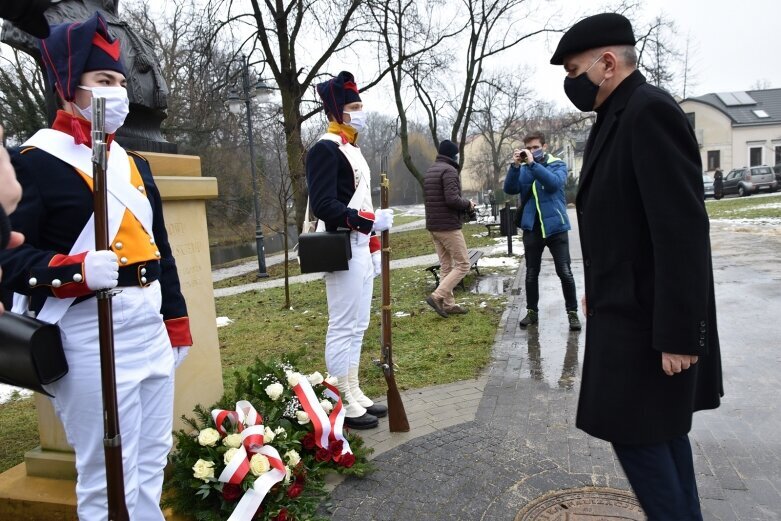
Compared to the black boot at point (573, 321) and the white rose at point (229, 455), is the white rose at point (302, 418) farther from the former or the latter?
the black boot at point (573, 321)

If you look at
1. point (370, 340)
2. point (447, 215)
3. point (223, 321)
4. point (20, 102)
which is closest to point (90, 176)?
point (370, 340)

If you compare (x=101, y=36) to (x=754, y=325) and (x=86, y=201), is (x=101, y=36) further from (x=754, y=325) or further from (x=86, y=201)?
(x=754, y=325)

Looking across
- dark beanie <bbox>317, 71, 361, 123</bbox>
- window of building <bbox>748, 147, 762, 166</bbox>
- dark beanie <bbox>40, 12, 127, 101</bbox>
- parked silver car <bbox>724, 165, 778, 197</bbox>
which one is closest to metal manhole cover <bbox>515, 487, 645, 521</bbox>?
dark beanie <bbox>317, 71, 361, 123</bbox>

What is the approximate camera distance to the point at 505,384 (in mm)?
5027

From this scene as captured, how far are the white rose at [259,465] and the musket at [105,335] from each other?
950 millimetres

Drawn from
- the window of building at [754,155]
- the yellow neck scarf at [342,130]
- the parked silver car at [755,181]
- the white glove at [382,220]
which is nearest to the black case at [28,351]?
the white glove at [382,220]

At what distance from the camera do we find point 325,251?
3.82 metres

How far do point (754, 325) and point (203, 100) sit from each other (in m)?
14.4

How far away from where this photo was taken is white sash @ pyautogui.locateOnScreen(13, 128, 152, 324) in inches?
84.0

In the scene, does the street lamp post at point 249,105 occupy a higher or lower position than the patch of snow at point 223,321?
higher

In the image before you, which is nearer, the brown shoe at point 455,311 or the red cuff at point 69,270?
the red cuff at point 69,270

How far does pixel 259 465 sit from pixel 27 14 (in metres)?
2.16

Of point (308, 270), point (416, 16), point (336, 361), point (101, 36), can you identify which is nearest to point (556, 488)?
point (336, 361)

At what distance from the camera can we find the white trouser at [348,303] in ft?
13.1
